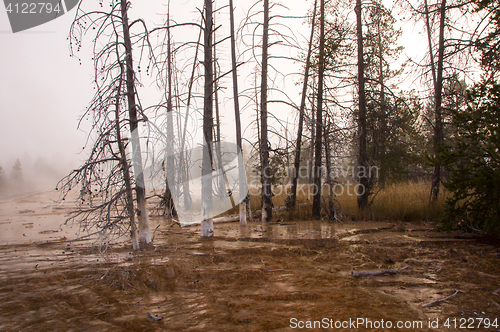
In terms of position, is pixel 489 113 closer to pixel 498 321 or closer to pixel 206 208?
pixel 498 321

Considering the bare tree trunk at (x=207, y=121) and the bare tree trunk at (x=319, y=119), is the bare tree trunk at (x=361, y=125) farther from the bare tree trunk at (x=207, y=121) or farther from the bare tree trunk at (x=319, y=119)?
the bare tree trunk at (x=207, y=121)

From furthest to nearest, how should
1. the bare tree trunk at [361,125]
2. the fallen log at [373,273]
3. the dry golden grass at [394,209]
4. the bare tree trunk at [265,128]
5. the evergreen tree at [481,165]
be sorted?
the bare tree trunk at [361,125] < the bare tree trunk at [265,128] < the dry golden grass at [394,209] < the evergreen tree at [481,165] < the fallen log at [373,273]

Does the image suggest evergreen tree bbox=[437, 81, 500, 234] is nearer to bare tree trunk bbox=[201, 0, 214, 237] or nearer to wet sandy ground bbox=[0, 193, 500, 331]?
wet sandy ground bbox=[0, 193, 500, 331]

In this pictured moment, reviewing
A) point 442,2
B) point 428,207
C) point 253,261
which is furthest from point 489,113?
point 442,2

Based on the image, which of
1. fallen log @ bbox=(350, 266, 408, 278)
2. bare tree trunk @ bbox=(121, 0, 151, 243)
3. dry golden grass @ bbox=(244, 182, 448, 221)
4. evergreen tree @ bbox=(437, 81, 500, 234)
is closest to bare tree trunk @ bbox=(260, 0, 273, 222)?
dry golden grass @ bbox=(244, 182, 448, 221)

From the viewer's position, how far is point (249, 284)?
5.23 meters

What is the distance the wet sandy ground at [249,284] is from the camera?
4031 mm

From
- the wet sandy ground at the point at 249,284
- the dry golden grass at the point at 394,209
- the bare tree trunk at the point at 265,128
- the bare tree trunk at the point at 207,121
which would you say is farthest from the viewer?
the bare tree trunk at the point at 265,128

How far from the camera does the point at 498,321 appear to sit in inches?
149

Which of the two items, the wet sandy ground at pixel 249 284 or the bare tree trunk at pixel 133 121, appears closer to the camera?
the wet sandy ground at pixel 249 284

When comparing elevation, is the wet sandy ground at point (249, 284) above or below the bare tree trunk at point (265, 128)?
below

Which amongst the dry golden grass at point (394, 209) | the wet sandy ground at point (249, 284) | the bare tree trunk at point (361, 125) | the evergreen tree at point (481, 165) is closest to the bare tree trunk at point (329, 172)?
the dry golden grass at point (394, 209)

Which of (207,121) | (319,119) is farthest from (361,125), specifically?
(207,121)

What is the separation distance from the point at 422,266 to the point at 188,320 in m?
4.49
